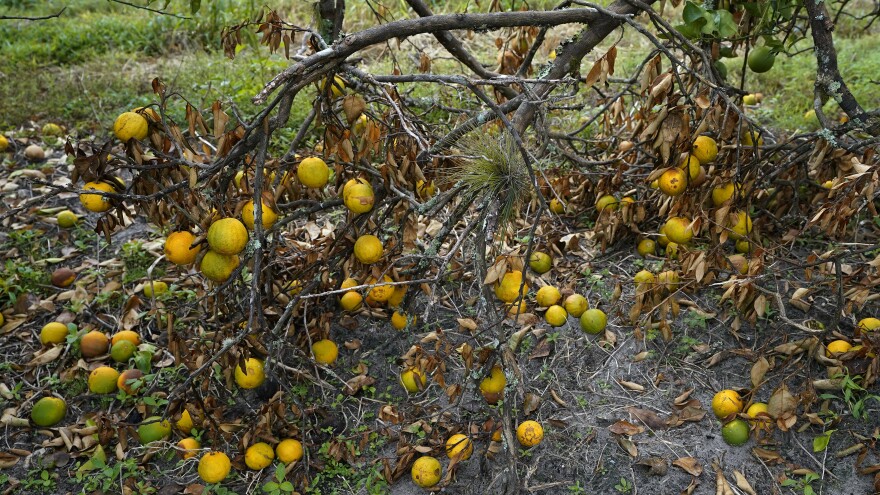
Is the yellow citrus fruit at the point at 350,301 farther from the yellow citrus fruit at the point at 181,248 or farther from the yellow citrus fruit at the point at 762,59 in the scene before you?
the yellow citrus fruit at the point at 762,59

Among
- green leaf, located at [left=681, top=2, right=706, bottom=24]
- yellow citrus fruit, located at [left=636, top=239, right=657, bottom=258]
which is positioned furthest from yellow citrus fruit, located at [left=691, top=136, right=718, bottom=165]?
yellow citrus fruit, located at [left=636, top=239, right=657, bottom=258]

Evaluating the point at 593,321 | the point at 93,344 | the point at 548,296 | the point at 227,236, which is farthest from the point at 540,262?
the point at 93,344

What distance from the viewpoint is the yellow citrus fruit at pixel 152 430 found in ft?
9.07

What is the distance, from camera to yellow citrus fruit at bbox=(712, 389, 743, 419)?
8.44 ft

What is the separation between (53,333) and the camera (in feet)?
10.6

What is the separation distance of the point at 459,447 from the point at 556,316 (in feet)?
2.78

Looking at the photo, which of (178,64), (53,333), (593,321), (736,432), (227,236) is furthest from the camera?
(178,64)

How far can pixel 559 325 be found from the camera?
311 centimetres

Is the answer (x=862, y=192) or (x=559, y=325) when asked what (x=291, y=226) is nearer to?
(x=559, y=325)

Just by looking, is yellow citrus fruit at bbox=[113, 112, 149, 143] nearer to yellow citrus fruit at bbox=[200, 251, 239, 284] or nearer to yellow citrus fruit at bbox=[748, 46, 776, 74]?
yellow citrus fruit at bbox=[200, 251, 239, 284]

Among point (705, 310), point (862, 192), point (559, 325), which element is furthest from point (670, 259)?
point (862, 192)

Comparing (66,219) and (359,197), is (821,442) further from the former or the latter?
(66,219)

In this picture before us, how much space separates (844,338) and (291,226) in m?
2.74

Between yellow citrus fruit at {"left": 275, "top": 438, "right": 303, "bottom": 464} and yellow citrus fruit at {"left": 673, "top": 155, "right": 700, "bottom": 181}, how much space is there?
1828 mm
